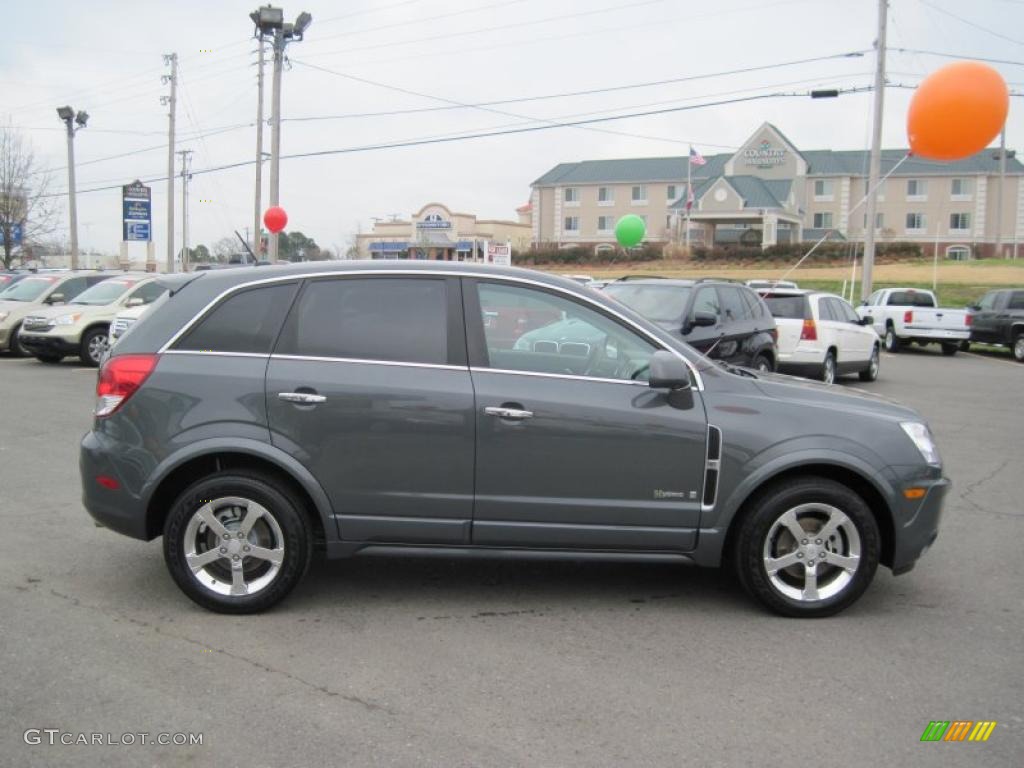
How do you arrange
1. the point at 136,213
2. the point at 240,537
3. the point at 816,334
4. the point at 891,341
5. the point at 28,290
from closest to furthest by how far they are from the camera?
the point at 240,537 → the point at 816,334 → the point at 28,290 → the point at 891,341 → the point at 136,213

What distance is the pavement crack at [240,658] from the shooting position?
3.82 meters

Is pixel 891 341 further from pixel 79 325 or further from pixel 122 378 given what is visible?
pixel 122 378

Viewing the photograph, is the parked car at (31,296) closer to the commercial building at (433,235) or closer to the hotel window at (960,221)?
the commercial building at (433,235)

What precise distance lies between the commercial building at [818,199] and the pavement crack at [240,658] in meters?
60.6

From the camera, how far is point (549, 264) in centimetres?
6050

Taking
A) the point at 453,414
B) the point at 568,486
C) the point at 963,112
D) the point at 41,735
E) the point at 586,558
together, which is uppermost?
the point at 963,112

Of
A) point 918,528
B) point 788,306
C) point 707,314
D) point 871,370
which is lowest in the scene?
point 918,528

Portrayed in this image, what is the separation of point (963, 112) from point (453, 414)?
14.2 meters

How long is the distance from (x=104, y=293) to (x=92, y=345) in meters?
1.43

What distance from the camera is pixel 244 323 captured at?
4895 millimetres

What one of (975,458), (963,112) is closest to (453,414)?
(975,458)

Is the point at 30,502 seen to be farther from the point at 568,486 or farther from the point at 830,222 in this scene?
the point at 830,222

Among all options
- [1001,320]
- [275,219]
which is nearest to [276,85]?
[275,219]

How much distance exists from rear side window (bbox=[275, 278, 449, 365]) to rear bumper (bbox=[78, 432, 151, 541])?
1055 millimetres
